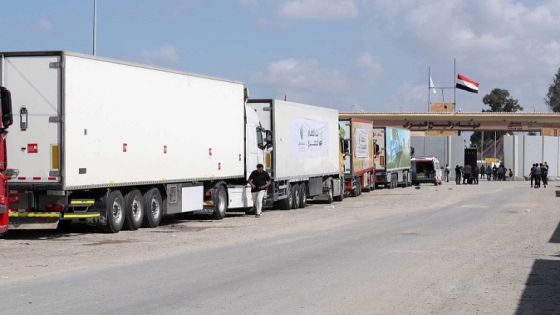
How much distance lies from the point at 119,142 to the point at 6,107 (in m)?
3.19

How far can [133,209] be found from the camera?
797 inches

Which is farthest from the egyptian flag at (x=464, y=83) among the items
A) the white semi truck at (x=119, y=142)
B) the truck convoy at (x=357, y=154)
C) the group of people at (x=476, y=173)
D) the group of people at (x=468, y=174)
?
the white semi truck at (x=119, y=142)

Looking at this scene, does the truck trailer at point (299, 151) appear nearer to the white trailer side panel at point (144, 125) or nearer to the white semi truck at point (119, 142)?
the white semi truck at point (119, 142)

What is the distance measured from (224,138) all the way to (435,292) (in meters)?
14.5

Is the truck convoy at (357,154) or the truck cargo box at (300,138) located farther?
the truck convoy at (357,154)

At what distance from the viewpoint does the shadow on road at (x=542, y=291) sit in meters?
9.70

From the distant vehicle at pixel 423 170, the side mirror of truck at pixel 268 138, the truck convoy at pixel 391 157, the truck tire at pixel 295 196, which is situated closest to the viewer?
the side mirror of truck at pixel 268 138

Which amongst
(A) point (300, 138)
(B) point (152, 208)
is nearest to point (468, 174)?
(A) point (300, 138)

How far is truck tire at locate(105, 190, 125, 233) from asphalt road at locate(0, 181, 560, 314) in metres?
2.66

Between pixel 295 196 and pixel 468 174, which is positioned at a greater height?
pixel 468 174

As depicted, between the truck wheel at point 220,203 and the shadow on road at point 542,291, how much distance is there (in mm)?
11997

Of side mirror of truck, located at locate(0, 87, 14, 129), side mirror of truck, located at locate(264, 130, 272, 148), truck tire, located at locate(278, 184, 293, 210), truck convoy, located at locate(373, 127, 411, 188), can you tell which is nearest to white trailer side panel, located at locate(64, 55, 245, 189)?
side mirror of truck, located at locate(0, 87, 14, 129)

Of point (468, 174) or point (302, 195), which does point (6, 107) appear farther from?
point (468, 174)

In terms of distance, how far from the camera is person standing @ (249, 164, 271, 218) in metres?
26.0
